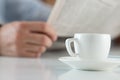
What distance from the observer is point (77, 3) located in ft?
2.87

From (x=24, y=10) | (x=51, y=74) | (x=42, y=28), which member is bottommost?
(x=51, y=74)

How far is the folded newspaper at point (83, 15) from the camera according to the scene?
0.87 meters

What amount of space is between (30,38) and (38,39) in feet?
0.09

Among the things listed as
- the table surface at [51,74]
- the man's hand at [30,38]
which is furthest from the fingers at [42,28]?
the table surface at [51,74]

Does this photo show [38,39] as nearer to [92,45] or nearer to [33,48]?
[33,48]

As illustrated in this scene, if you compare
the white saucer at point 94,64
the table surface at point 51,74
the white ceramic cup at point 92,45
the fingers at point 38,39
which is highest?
the fingers at point 38,39

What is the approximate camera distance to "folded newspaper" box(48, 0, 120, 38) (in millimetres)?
871

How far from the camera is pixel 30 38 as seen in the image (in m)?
Result: 0.95

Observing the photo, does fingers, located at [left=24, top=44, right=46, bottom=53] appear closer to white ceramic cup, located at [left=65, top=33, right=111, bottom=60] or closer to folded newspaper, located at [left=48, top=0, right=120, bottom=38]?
folded newspaper, located at [left=48, top=0, right=120, bottom=38]

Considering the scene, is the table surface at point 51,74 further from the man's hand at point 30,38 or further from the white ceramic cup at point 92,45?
the man's hand at point 30,38

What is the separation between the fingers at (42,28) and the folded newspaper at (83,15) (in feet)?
0.06

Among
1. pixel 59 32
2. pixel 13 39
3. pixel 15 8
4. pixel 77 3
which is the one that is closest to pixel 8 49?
pixel 13 39

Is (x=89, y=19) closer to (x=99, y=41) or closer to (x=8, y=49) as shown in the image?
(x=8, y=49)

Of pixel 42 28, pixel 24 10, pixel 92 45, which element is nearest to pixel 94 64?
pixel 92 45
